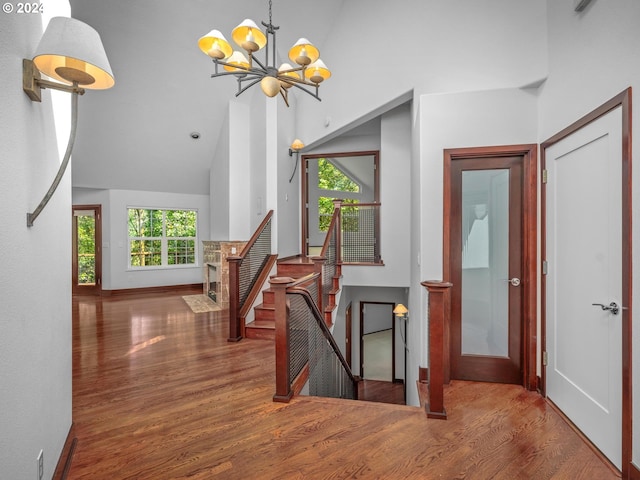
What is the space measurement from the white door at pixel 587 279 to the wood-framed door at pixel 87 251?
8.49 meters

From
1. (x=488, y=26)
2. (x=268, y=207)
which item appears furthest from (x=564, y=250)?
(x=268, y=207)

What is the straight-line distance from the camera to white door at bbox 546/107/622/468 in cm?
199

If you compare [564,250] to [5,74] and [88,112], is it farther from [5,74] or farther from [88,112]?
[88,112]

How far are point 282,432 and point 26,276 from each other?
1715mm

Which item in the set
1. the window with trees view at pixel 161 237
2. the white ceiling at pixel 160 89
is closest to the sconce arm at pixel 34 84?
the white ceiling at pixel 160 89

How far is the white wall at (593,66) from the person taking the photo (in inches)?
71.0

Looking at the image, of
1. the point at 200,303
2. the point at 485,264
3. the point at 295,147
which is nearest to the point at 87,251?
the point at 200,303

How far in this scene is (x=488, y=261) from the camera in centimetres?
315

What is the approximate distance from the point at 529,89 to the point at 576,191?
1.12m

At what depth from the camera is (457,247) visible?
3.15 meters

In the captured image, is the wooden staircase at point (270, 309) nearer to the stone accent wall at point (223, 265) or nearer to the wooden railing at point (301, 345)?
the wooden railing at point (301, 345)

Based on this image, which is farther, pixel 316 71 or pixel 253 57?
pixel 316 71

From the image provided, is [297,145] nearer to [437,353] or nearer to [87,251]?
[437,353]

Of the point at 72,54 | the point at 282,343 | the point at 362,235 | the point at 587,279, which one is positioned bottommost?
the point at 282,343
